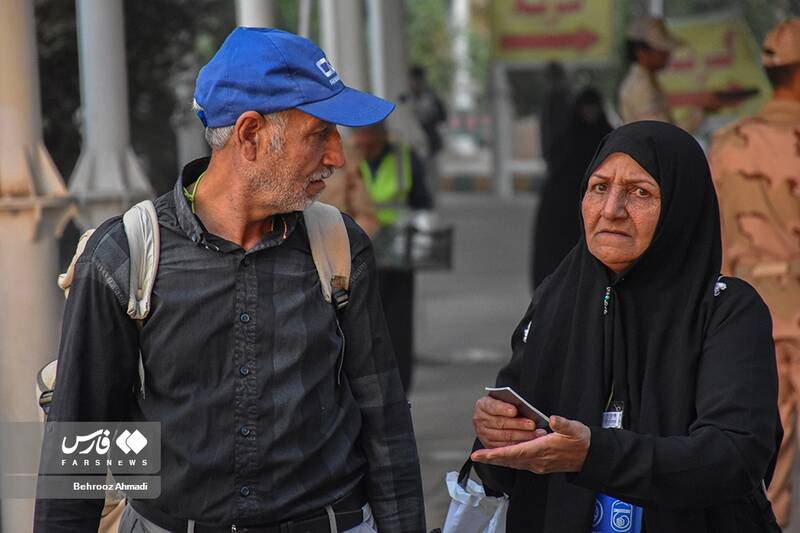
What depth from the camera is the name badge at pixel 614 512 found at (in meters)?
2.85

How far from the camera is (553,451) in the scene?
2576mm

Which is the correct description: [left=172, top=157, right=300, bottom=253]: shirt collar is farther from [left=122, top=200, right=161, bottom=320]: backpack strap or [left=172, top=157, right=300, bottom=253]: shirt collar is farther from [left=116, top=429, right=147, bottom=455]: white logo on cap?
[left=116, top=429, right=147, bottom=455]: white logo on cap

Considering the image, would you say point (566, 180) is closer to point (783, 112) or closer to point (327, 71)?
point (783, 112)

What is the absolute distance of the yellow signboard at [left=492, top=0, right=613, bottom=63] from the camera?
14.8 m

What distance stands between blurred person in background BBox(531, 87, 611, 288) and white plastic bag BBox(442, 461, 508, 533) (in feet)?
17.9

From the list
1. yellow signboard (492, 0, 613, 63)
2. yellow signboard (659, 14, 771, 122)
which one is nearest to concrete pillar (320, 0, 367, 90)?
yellow signboard (659, 14, 771, 122)

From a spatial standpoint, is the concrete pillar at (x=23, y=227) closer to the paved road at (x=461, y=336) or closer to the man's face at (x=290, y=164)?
the paved road at (x=461, y=336)

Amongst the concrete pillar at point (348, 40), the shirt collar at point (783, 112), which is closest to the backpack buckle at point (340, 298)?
the shirt collar at point (783, 112)

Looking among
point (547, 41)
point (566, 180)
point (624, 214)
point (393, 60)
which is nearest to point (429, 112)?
point (547, 41)

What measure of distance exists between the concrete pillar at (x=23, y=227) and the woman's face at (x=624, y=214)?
263 cm

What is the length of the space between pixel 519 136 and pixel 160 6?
68.5 ft

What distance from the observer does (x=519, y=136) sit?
31.8 meters

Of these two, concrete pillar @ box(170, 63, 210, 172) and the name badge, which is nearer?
the name badge

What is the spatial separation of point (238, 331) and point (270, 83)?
0.45 meters
